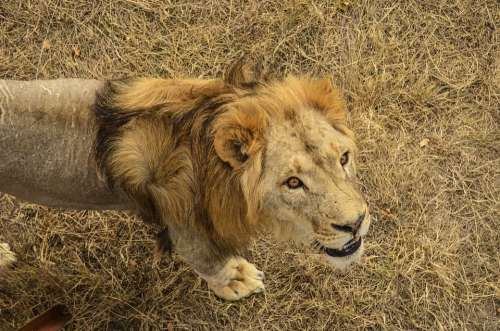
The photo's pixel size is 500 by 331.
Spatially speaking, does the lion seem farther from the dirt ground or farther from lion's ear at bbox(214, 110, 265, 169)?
the dirt ground

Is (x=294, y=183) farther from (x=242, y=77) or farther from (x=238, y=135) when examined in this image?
(x=242, y=77)

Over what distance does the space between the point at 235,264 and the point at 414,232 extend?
4.41ft

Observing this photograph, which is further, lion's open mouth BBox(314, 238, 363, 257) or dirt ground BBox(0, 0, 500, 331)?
dirt ground BBox(0, 0, 500, 331)

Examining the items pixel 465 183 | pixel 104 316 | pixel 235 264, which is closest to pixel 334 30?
pixel 465 183

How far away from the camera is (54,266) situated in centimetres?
385

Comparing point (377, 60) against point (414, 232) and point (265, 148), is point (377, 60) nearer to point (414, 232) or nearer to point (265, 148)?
point (414, 232)

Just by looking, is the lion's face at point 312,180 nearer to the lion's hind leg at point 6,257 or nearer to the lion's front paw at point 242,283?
the lion's front paw at point 242,283

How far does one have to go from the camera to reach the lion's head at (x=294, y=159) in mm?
2244

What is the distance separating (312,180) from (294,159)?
0.37ft

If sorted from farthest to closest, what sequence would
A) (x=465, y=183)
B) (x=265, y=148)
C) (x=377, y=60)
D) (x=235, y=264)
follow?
(x=377, y=60) → (x=465, y=183) → (x=235, y=264) → (x=265, y=148)

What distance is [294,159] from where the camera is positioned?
2.23 metres

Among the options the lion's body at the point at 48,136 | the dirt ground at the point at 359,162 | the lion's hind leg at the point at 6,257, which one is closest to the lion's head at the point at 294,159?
the lion's body at the point at 48,136

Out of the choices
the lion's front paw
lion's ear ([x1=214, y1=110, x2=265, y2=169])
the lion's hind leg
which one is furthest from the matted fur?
the lion's hind leg

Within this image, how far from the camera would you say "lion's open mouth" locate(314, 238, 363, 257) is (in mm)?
2518
